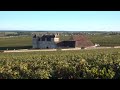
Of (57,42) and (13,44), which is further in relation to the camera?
(13,44)

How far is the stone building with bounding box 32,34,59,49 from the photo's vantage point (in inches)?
1641

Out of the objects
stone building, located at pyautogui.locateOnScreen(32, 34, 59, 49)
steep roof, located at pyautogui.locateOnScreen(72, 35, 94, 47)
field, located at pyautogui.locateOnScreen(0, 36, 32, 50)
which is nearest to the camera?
steep roof, located at pyautogui.locateOnScreen(72, 35, 94, 47)

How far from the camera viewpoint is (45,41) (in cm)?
4269

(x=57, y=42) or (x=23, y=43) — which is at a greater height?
(x=57, y=42)

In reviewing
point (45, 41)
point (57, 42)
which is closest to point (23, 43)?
point (45, 41)

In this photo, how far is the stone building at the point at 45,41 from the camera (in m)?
41.7

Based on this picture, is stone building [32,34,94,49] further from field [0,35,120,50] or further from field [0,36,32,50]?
field [0,36,32,50]

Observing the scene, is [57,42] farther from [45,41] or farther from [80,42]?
[80,42]

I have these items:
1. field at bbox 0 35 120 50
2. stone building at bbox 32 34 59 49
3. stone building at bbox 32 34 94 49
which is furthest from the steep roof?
field at bbox 0 35 120 50

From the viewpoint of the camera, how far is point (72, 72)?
21.0ft
